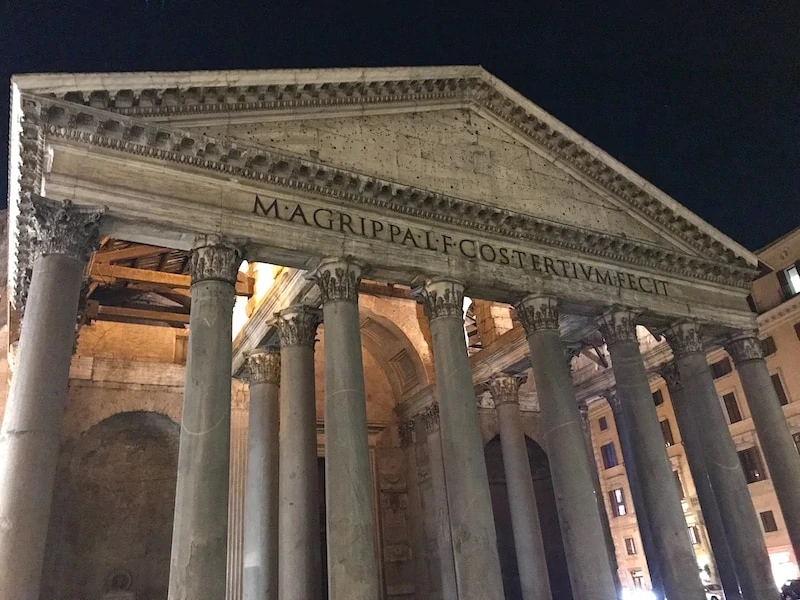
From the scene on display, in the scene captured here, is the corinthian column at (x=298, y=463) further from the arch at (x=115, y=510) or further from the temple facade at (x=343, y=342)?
the arch at (x=115, y=510)

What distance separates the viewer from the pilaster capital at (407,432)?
53.5ft

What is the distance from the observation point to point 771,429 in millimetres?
13195

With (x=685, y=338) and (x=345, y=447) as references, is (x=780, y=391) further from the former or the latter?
(x=345, y=447)

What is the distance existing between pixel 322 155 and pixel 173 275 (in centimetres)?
470

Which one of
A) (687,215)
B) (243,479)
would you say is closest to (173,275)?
(243,479)

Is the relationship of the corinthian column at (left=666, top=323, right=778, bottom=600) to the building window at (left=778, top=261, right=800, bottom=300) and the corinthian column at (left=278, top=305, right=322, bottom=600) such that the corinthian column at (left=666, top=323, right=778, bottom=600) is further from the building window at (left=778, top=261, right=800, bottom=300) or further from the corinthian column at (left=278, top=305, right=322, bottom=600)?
the building window at (left=778, top=261, right=800, bottom=300)

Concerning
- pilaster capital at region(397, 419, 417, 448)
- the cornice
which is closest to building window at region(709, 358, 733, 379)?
the cornice

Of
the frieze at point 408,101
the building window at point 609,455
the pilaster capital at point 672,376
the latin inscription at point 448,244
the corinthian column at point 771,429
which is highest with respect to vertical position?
the frieze at point 408,101

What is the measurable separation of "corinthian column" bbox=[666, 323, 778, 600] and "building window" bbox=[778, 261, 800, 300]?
10554 mm

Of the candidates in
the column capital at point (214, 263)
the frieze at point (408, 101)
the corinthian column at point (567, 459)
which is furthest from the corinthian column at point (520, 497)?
the column capital at point (214, 263)

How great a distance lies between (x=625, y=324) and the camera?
40.9 feet

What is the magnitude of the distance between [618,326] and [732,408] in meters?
12.5

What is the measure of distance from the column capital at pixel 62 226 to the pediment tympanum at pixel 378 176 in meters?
0.20

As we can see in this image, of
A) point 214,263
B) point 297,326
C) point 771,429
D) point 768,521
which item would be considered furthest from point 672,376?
point 214,263
